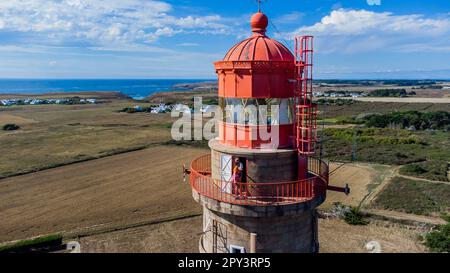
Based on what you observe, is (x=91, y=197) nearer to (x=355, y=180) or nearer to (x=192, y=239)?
(x=192, y=239)

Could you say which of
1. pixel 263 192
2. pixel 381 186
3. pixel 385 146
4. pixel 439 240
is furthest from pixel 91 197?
pixel 385 146

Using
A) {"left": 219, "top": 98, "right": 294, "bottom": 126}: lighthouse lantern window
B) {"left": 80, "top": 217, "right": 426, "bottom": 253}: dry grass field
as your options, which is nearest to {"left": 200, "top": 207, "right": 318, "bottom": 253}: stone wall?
{"left": 219, "top": 98, "right": 294, "bottom": 126}: lighthouse lantern window

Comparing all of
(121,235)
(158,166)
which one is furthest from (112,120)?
(121,235)

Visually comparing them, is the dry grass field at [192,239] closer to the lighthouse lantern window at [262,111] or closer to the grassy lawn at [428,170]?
the lighthouse lantern window at [262,111]

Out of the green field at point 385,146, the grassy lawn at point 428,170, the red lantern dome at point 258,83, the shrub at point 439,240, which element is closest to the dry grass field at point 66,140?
the green field at point 385,146
